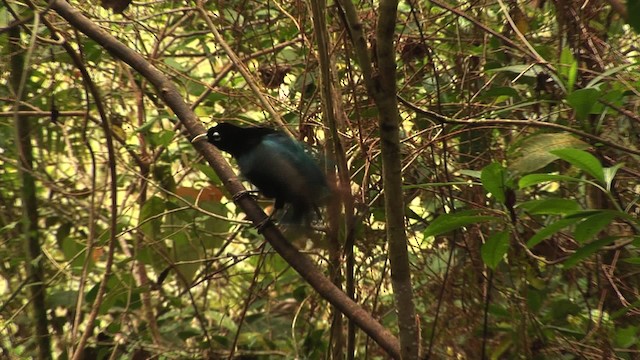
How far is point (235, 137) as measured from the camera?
204 centimetres

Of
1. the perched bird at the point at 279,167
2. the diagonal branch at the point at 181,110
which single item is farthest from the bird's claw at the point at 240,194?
the perched bird at the point at 279,167

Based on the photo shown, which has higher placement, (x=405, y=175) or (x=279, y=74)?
(x=279, y=74)

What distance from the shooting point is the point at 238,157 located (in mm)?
2039

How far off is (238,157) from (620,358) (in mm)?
1268

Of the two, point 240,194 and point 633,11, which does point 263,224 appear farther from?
point 633,11

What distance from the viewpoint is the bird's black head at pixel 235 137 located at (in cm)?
201

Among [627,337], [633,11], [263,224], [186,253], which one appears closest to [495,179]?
[633,11]

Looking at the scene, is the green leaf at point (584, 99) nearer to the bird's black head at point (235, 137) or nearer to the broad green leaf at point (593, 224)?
the broad green leaf at point (593, 224)

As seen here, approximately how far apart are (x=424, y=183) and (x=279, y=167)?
1.43ft

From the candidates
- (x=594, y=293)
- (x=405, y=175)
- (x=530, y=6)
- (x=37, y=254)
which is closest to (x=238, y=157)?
(x=405, y=175)

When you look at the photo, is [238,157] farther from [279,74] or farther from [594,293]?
[594,293]

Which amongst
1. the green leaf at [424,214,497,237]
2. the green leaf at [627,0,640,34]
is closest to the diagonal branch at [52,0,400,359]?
the green leaf at [424,214,497,237]

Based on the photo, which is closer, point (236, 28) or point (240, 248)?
point (236, 28)

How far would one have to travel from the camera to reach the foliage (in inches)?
76.4
